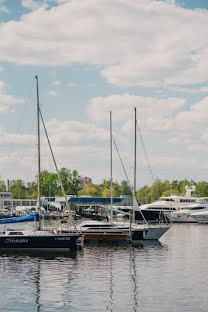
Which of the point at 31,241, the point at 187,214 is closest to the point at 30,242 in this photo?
the point at 31,241

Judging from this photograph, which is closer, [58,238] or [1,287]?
[1,287]

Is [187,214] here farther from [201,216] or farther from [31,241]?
[31,241]

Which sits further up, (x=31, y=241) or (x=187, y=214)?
(x=31, y=241)

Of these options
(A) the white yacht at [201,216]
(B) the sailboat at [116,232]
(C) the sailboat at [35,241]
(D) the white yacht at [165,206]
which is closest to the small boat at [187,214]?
(D) the white yacht at [165,206]

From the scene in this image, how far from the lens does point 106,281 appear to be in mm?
33844

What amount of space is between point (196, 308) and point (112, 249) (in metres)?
30.9

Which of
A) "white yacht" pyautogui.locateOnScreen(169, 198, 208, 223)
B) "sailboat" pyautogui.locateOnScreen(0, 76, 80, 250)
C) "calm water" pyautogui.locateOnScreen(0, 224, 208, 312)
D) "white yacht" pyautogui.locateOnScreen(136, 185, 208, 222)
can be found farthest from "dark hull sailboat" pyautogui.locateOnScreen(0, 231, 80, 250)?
"white yacht" pyautogui.locateOnScreen(169, 198, 208, 223)

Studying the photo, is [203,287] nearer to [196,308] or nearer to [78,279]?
[196,308]

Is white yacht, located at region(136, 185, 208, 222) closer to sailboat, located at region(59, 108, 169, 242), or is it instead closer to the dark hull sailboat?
sailboat, located at region(59, 108, 169, 242)

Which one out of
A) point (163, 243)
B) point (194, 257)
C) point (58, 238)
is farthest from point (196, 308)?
point (163, 243)

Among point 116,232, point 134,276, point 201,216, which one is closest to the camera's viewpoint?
point 134,276

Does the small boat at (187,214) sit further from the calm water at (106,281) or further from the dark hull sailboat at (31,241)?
the dark hull sailboat at (31,241)

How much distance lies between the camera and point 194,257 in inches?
1905

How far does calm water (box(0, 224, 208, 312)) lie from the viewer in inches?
1047
